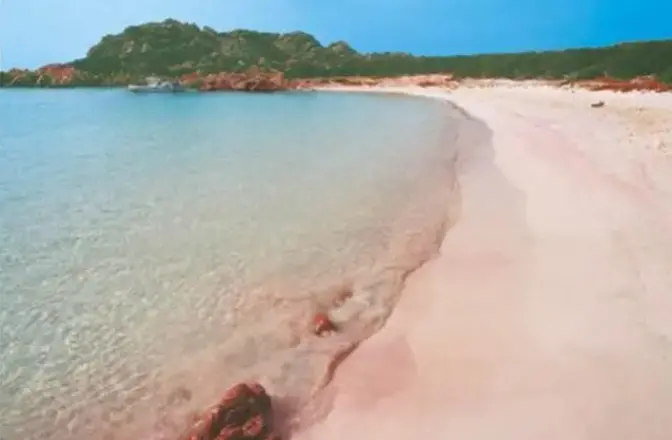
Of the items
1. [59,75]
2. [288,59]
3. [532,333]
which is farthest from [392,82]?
[532,333]

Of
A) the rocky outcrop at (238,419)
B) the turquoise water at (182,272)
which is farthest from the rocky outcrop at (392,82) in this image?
the rocky outcrop at (238,419)

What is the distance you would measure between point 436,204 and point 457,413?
23.1 ft

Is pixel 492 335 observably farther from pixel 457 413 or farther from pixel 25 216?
pixel 25 216

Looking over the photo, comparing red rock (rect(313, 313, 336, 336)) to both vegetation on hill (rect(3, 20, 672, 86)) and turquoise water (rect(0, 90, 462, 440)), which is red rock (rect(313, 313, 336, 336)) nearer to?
turquoise water (rect(0, 90, 462, 440))

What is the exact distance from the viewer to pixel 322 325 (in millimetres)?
5969

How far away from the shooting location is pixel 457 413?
4.18 metres

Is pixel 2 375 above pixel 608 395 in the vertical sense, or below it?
below

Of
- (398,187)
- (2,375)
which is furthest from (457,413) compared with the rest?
(398,187)

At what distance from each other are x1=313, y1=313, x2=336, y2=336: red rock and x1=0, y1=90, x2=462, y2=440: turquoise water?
13 cm

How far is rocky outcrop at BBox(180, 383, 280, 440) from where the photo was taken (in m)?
4.05

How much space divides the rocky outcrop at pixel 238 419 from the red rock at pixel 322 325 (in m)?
1.55

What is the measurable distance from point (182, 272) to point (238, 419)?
12.1ft

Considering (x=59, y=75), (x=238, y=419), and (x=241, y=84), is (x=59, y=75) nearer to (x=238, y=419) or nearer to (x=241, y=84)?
(x=241, y=84)

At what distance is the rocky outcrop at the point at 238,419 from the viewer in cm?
405
